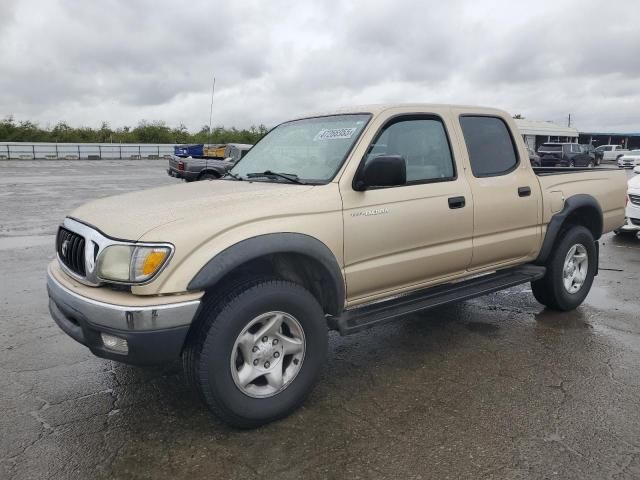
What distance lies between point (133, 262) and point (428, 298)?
2.15 m

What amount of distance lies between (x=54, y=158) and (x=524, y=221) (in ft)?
142

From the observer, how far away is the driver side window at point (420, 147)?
377 cm

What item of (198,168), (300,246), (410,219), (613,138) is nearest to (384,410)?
(300,246)

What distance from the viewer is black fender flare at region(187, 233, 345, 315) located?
2.75 metres

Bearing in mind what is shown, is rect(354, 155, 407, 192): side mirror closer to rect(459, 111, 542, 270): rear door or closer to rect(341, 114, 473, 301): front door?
rect(341, 114, 473, 301): front door

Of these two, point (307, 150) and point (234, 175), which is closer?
point (307, 150)

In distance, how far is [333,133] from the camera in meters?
3.81

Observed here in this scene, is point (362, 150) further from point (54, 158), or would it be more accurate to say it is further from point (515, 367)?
point (54, 158)

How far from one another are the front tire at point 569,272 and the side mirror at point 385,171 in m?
2.43

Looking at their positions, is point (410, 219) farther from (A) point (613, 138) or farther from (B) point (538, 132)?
(A) point (613, 138)

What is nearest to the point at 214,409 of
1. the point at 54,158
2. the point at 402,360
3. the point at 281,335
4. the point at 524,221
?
the point at 281,335

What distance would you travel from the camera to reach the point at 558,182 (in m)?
4.86

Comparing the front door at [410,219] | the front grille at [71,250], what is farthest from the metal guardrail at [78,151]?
the front door at [410,219]

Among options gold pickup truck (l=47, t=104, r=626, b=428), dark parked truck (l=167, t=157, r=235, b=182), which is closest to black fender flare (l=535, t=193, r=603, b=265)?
gold pickup truck (l=47, t=104, r=626, b=428)
